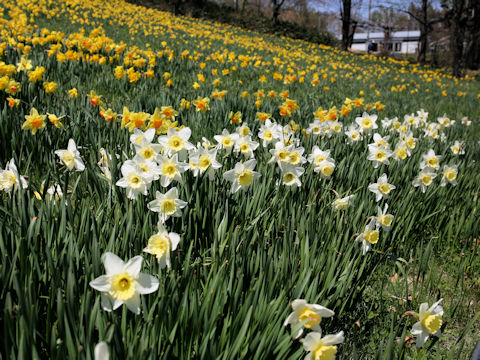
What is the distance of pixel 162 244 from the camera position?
1241 mm

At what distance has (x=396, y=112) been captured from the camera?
20.0 ft

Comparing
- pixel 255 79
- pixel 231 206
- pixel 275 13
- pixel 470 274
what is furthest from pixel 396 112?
pixel 275 13

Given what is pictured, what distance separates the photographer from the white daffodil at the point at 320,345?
3.54 feet

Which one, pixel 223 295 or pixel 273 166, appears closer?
pixel 223 295

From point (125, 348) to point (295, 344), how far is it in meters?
0.55

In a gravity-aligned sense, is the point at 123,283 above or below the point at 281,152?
below

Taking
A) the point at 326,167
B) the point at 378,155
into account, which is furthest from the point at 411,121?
the point at 326,167

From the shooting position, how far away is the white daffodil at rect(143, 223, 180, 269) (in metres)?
1.22

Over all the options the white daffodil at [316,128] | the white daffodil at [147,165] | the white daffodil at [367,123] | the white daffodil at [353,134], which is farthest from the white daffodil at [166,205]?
the white daffodil at [367,123]

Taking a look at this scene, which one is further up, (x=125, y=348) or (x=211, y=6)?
(x=211, y=6)

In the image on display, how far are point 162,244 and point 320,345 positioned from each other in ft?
1.98

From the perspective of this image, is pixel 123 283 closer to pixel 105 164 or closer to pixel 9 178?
pixel 9 178

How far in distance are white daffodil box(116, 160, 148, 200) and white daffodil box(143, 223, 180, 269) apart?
1.20 ft

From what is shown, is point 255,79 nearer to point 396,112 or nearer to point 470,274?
point 396,112
